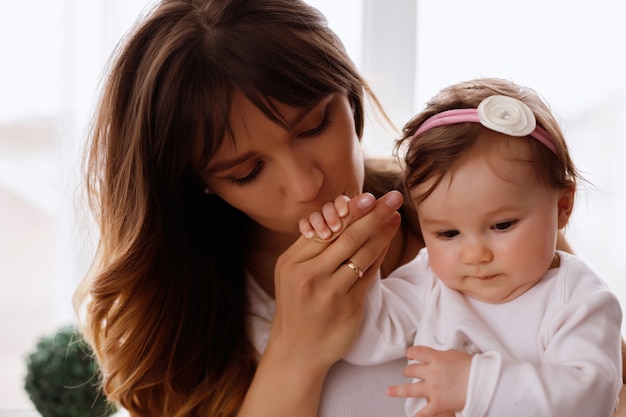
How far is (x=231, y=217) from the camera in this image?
2.06 m

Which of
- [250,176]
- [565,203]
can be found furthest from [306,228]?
[565,203]

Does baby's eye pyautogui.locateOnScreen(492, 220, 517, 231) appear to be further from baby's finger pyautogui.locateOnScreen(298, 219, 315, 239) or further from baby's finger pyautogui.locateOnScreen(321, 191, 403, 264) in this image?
baby's finger pyautogui.locateOnScreen(298, 219, 315, 239)

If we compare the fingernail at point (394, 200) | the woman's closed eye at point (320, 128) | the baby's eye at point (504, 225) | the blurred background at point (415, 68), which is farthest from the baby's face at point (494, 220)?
the blurred background at point (415, 68)

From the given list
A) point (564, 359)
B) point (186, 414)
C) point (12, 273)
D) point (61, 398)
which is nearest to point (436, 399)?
point (564, 359)

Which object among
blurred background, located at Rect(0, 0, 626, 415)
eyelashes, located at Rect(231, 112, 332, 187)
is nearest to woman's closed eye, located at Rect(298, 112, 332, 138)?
eyelashes, located at Rect(231, 112, 332, 187)

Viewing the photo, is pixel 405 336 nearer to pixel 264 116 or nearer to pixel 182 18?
pixel 264 116

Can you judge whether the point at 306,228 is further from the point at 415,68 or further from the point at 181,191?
the point at 415,68

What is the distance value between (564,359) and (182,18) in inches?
39.3

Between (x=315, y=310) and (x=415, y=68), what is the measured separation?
4.57 feet

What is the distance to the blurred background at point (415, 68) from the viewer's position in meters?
2.74

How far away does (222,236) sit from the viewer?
204 centimetres

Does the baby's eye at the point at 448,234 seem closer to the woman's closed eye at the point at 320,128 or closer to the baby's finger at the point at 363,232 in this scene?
the baby's finger at the point at 363,232

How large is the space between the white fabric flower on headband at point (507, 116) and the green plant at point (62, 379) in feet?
4.67

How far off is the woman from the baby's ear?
0.33m
